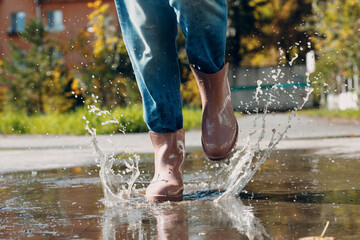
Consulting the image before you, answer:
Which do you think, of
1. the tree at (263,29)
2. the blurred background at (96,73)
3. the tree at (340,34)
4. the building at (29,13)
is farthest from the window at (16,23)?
the tree at (340,34)

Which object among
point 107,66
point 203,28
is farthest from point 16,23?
point 203,28

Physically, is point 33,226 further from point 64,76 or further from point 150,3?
point 64,76

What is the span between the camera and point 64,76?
14.0 m

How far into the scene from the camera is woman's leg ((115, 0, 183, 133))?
2746 mm

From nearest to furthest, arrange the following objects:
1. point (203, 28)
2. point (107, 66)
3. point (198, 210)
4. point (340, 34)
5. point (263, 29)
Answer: point (198, 210)
point (203, 28)
point (107, 66)
point (340, 34)
point (263, 29)

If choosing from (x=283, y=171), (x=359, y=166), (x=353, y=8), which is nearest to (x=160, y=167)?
(x=283, y=171)

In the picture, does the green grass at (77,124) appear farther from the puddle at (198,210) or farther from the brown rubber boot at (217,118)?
the brown rubber boot at (217,118)

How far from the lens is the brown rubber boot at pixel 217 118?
281cm

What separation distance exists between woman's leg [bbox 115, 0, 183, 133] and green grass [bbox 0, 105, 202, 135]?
6.32 meters

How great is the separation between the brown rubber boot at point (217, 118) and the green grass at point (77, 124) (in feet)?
20.7

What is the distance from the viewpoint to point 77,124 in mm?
A: 10258

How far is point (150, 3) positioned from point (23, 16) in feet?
93.8

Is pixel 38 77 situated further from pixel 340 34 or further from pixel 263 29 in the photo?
pixel 263 29

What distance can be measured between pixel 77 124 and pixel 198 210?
26.8 feet
